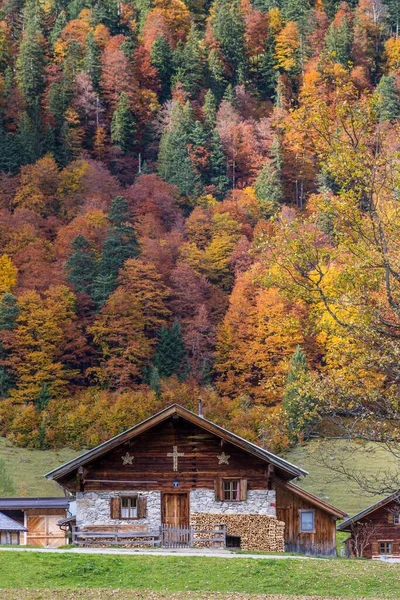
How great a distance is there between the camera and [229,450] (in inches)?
1922

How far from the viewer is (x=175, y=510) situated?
159 feet

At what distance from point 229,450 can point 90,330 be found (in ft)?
248

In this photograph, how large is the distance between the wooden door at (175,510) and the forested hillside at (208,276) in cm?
423

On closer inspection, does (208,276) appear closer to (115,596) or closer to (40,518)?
(40,518)

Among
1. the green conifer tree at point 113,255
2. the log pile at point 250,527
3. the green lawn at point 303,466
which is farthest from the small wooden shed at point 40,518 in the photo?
the green conifer tree at point 113,255

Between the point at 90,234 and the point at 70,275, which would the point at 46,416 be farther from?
the point at 90,234

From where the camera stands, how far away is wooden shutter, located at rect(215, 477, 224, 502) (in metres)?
48.2

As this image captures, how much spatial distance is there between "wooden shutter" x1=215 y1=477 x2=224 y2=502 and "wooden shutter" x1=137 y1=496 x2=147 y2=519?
8.94 feet

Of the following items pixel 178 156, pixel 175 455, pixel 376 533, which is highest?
pixel 178 156

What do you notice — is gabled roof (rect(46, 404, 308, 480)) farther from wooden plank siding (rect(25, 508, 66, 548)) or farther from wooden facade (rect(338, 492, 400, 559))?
wooden plank siding (rect(25, 508, 66, 548))

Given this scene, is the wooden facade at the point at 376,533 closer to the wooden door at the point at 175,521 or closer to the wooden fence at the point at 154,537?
the wooden door at the point at 175,521

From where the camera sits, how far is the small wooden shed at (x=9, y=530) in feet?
187

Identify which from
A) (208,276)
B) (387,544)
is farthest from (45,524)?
(208,276)

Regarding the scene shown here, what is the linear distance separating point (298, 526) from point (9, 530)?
45.5ft
